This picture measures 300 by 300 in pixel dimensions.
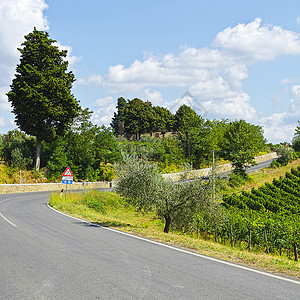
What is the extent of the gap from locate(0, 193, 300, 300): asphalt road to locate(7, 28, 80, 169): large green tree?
108 ft

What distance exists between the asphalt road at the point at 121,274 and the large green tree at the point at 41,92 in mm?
32848

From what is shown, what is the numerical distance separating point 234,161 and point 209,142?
780 centimetres

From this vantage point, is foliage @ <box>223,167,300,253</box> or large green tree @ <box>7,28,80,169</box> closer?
foliage @ <box>223,167,300,253</box>

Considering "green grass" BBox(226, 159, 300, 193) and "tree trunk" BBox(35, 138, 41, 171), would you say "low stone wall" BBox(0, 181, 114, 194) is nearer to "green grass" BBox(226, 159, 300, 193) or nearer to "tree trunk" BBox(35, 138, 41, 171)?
"tree trunk" BBox(35, 138, 41, 171)

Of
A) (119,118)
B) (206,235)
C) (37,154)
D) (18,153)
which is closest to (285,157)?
(119,118)

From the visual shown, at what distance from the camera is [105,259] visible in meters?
8.03

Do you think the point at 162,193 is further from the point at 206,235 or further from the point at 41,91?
the point at 41,91

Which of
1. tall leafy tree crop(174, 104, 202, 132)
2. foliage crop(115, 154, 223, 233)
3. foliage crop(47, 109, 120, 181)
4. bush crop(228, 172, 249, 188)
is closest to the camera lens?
foliage crop(115, 154, 223, 233)

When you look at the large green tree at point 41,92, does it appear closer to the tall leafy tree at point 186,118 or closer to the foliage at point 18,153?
the foliage at point 18,153

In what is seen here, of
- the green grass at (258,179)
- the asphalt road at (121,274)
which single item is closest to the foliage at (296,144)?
the green grass at (258,179)

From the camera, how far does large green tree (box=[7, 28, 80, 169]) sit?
40531 millimetres

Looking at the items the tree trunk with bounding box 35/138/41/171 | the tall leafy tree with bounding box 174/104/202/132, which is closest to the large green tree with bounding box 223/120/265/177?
the tall leafy tree with bounding box 174/104/202/132

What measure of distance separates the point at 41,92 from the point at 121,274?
38.0 metres

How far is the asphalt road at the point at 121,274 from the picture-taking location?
216 inches
